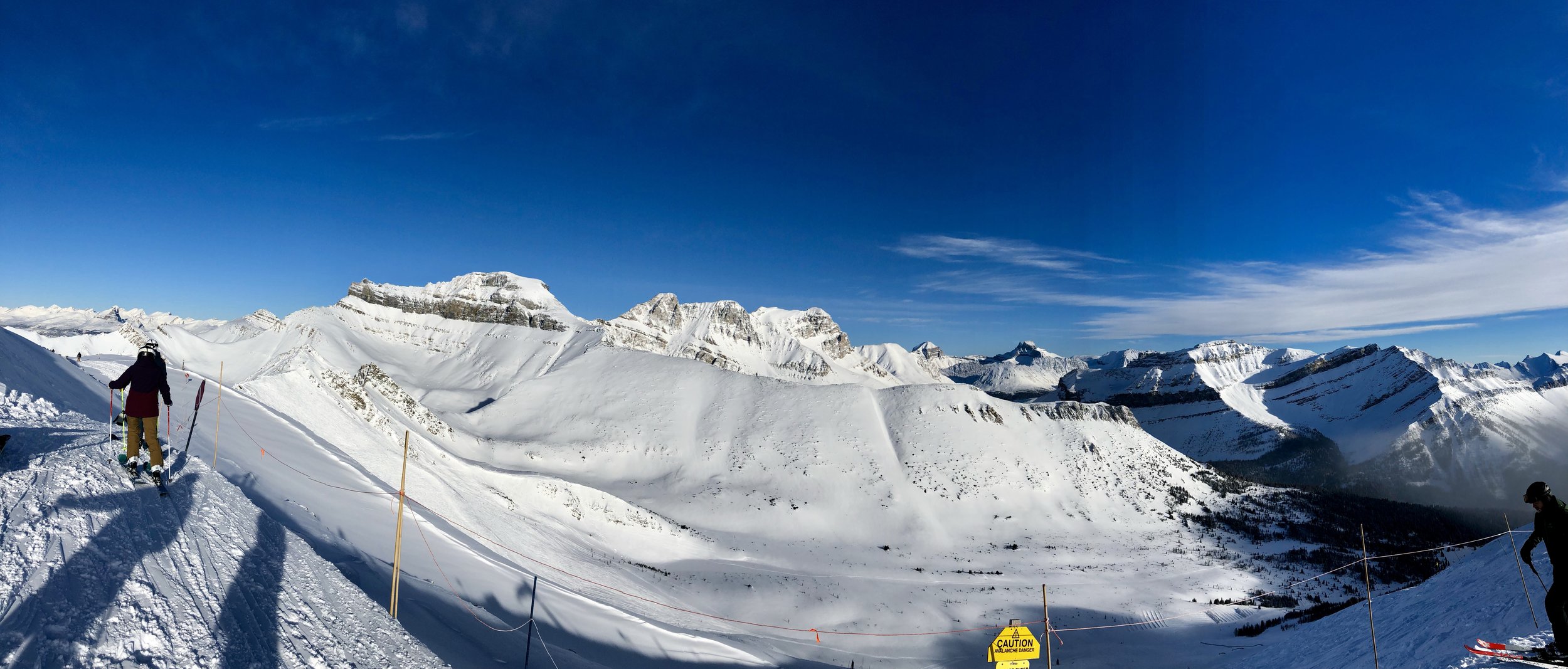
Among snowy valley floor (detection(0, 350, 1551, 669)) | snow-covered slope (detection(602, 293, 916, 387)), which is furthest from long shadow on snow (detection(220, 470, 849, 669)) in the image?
snow-covered slope (detection(602, 293, 916, 387))

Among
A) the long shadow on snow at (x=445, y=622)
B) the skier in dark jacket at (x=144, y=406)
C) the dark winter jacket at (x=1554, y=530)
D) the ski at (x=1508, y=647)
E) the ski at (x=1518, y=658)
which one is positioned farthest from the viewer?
the long shadow on snow at (x=445, y=622)

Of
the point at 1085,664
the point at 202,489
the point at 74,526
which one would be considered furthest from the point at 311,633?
the point at 1085,664

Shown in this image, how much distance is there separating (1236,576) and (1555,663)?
51.2 m

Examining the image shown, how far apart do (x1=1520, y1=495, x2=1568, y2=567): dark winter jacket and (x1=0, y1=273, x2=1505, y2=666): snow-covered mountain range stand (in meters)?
14.9

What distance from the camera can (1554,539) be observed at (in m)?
7.22

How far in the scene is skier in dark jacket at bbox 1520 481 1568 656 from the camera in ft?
23.6

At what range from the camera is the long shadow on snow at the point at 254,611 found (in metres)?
5.68

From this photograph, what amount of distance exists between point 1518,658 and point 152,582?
663 inches

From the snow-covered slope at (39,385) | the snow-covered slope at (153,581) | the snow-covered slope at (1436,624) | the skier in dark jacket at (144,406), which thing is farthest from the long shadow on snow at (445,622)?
the snow-covered slope at (1436,624)

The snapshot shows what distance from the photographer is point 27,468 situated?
711 cm

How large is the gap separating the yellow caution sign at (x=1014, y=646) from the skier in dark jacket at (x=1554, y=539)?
20.6 feet

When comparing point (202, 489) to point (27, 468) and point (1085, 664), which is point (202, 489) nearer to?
point (27, 468)

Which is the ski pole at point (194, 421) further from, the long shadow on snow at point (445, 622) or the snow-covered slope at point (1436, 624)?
the snow-covered slope at point (1436, 624)

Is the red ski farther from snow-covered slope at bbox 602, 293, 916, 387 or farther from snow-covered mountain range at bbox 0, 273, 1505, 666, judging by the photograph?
snow-covered slope at bbox 602, 293, 916, 387
